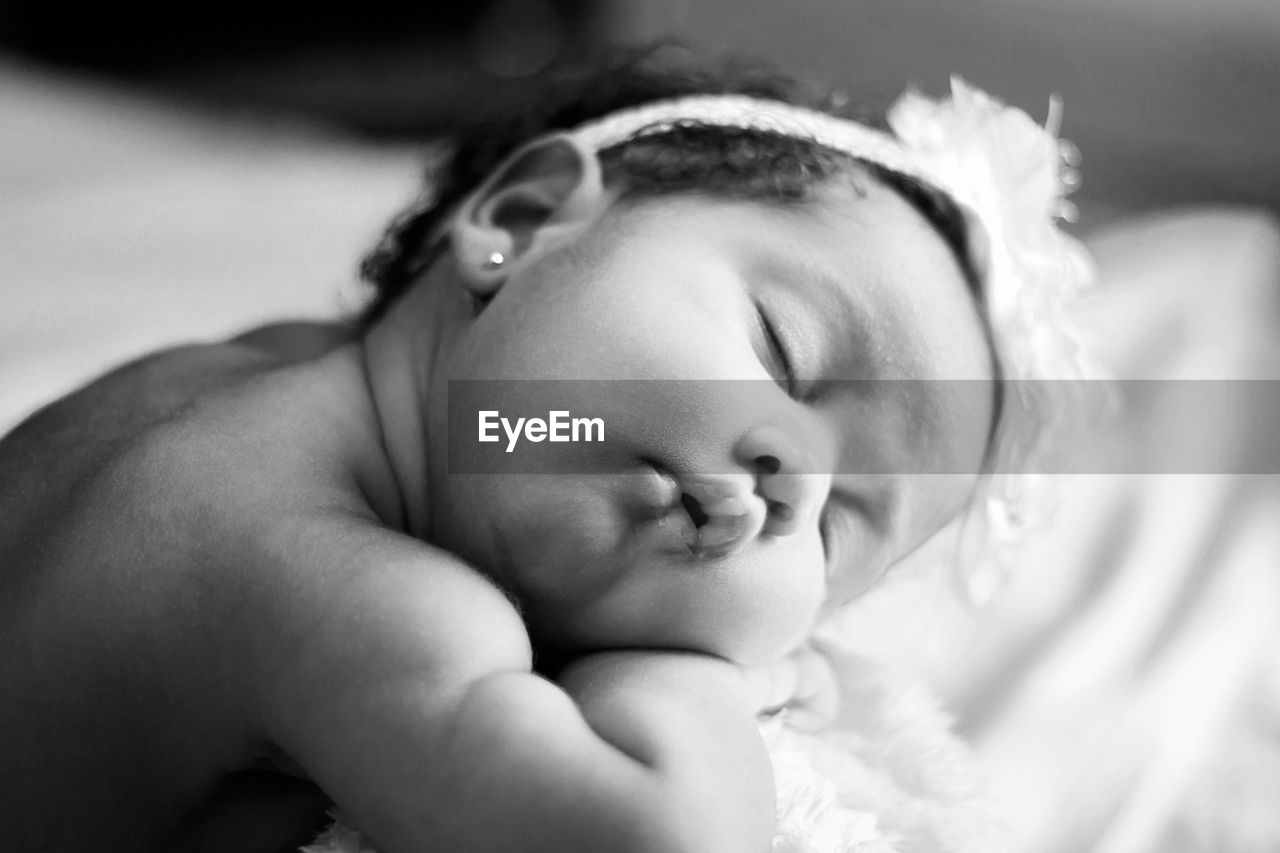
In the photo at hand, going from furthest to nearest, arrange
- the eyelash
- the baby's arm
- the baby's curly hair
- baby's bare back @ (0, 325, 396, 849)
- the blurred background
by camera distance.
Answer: the blurred background < the baby's curly hair < the eyelash < baby's bare back @ (0, 325, 396, 849) < the baby's arm

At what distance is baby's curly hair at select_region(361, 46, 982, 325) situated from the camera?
92 centimetres

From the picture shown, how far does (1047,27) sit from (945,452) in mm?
1547

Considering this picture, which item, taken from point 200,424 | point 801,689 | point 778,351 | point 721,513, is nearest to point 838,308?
point 778,351

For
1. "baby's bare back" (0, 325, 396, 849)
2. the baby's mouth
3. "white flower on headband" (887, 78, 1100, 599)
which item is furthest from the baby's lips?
"white flower on headband" (887, 78, 1100, 599)

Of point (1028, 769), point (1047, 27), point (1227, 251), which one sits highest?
point (1047, 27)

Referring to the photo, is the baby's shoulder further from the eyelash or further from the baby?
the eyelash

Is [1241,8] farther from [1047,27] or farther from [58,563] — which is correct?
[58,563]

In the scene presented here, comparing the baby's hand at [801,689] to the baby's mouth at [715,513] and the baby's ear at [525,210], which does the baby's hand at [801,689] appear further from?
the baby's ear at [525,210]

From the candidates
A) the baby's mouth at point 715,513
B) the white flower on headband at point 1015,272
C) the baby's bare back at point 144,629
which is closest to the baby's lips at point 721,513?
the baby's mouth at point 715,513

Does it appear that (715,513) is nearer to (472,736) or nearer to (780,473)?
(780,473)

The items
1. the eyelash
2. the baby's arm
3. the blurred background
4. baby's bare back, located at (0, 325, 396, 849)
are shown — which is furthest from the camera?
the blurred background

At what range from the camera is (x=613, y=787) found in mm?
567

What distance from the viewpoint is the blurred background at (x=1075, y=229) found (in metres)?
1.10

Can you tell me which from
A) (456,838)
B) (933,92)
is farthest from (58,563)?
(933,92)
